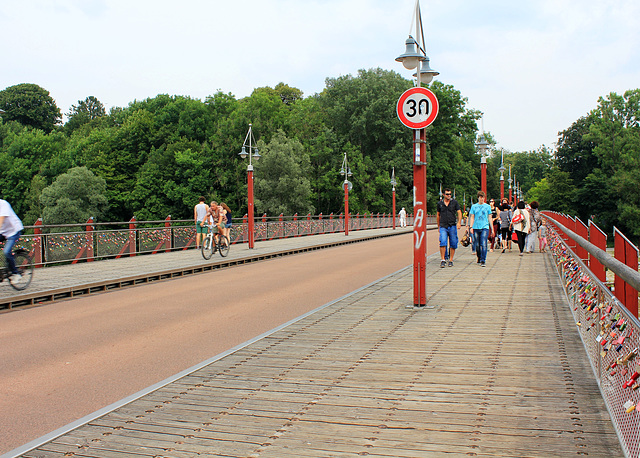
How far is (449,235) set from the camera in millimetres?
14898

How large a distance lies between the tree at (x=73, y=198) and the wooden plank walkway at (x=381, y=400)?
53.4 metres

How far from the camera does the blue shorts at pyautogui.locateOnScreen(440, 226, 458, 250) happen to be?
14.6m

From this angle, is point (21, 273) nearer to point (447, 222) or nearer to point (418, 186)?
point (418, 186)

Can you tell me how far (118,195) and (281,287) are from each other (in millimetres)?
56189

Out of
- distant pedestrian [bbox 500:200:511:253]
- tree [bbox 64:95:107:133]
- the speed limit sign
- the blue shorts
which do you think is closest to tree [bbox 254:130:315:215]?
distant pedestrian [bbox 500:200:511:253]

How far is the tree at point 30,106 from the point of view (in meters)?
90.2

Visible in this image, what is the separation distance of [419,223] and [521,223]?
33.9ft

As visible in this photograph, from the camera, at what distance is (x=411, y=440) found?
3.73m

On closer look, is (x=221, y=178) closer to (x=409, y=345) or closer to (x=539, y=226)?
(x=539, y=226)

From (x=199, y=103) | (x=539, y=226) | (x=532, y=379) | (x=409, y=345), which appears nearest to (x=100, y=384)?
(x=409, y=345)

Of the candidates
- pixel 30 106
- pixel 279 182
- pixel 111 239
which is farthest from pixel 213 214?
pixel 30 106

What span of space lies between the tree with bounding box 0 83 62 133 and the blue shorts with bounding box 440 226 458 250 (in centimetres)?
8965

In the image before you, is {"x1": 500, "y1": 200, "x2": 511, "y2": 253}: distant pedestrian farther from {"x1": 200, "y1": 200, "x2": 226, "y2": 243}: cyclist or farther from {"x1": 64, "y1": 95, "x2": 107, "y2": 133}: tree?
{"x1": 64, "y1": 95, "x2": 107, "y2": 133}: tree

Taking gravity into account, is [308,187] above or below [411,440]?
above
